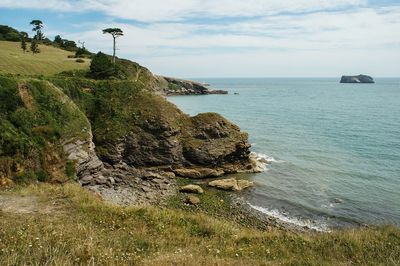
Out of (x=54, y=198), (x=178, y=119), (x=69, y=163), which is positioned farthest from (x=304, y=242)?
(x=178, y=119)

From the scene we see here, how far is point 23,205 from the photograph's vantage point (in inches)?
699

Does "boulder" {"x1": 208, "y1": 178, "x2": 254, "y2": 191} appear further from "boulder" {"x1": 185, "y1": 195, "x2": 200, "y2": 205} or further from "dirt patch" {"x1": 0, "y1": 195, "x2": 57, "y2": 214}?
"dirt patch" {"x1": 0, "y1": 195, "x2": 57, "y2": 214}

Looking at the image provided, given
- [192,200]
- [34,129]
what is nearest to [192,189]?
[192,200]

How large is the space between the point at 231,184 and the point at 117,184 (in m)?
11.1

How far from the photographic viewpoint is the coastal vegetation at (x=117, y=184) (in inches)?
446

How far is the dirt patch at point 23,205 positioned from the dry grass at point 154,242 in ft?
0.75

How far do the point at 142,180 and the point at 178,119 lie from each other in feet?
34.4

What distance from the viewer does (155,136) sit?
141 feet

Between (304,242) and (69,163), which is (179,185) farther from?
(304,242)

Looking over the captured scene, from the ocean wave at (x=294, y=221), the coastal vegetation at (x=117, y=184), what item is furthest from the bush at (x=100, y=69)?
the ocean wave at (x=294, y=221)

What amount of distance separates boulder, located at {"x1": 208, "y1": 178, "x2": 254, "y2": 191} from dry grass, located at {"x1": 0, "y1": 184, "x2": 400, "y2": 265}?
20.1 m

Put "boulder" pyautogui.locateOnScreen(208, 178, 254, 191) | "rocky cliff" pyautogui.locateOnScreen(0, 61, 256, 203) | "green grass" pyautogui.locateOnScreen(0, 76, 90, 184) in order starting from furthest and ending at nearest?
"boulder" pyautogui.locateOnScreen(208, 178, 254, 191) < "rocky cliff" pyautogui.locateOnScreen(0, 61, 256, 203) < "green grass" pyautogui.locateOnScreen(0, 76, 90, 184)

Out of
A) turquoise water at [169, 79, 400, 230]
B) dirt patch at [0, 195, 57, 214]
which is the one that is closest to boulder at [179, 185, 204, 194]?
turquoise water at [169, 79, 400, 230]

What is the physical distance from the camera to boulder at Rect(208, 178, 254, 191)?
37031 millimetres
